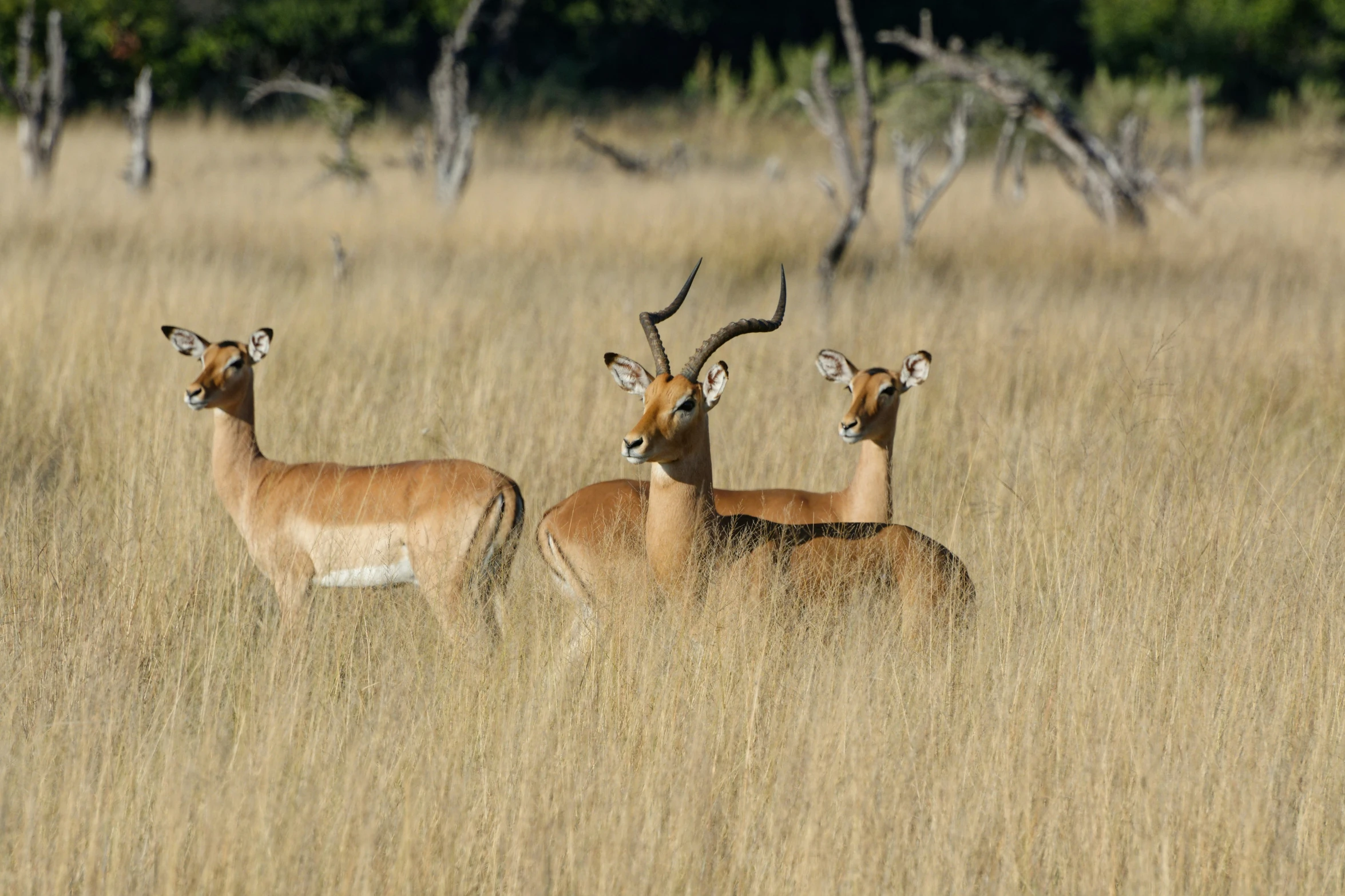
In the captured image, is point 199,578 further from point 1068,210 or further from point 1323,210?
point 1323,210

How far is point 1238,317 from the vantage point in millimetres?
7836

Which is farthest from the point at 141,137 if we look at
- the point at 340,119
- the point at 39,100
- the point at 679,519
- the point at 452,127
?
the point at 679,519

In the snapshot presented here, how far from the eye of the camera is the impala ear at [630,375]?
3795mm

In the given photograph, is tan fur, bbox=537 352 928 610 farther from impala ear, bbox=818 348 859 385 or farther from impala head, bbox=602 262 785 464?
impala head, bbox=602 262 785 464

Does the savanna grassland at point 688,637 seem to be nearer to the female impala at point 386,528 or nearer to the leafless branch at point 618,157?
the female impala at point 386,528

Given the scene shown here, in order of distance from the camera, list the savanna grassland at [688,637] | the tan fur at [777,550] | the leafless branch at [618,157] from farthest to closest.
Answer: the leafless branch at [618,157] < the tan fur at [777,550] < the savanna grassland at [688,637]

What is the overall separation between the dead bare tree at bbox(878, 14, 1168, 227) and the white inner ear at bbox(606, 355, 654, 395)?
784cm

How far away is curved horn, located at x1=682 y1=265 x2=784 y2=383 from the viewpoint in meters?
3.72

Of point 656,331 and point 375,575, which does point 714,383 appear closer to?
point 656,331

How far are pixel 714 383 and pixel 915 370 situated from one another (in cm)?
105

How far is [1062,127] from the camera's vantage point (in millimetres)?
11938

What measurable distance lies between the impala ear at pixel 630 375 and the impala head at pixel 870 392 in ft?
1.99

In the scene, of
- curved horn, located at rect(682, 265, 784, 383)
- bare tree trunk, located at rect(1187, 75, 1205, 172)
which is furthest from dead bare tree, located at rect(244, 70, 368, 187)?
bare tree trunk, located at rect(1187, 75, 1205, 172)

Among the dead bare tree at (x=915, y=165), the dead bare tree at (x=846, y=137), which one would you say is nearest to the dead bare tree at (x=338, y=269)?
the dead bare tree at (x=846, y=137)
